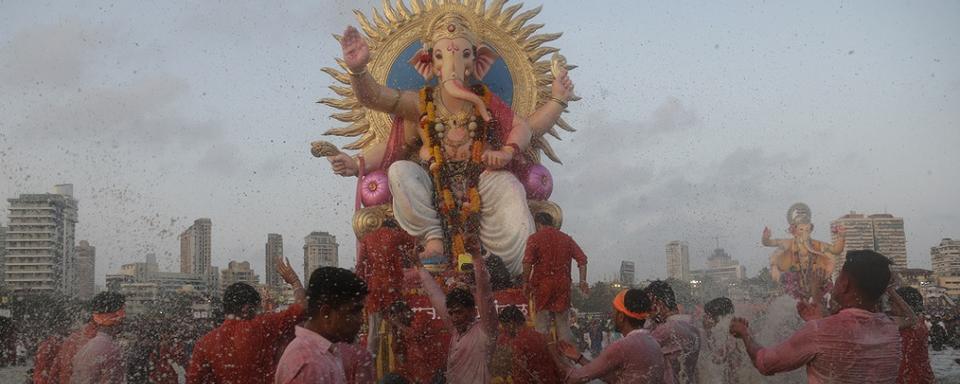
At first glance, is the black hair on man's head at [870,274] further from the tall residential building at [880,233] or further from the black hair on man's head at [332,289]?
the tall residential building at [880,233]

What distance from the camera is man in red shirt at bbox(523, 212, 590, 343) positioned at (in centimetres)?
708

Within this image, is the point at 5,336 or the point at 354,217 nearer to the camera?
the point at 354,217

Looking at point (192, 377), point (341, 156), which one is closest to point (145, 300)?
point (341, 156)

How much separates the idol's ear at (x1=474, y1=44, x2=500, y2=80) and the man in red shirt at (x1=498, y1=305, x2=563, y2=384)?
15.8 ft

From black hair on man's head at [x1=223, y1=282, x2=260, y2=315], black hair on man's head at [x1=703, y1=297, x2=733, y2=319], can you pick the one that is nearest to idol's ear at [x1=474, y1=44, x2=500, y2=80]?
black hair on man's head at [x1=703, y1=297, x2=733, y2=319]

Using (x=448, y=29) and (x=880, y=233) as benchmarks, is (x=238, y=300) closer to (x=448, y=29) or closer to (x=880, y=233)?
(x=448, y=29)

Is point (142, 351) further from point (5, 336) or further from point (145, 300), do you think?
point (5, 336)

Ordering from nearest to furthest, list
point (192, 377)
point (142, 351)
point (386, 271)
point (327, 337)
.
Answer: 1. point (327, 337)
2. point (192, 377)
3. point (142, 351)
4. point (386, 271)

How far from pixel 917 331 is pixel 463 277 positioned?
3661 mm

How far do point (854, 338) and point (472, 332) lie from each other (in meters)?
1.85

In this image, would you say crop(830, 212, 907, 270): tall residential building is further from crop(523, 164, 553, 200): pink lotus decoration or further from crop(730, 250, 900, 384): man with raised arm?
crop(730, 250, 900, 384): man with raised arm

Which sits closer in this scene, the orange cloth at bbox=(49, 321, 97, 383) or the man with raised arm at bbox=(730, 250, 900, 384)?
the man with raised arm at bbox=(730, 250, 900, 384)

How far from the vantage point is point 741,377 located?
25.4 feet

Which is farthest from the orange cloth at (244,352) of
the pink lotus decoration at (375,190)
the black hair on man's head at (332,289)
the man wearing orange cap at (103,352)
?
the pink lotus decoration at (375,190)
